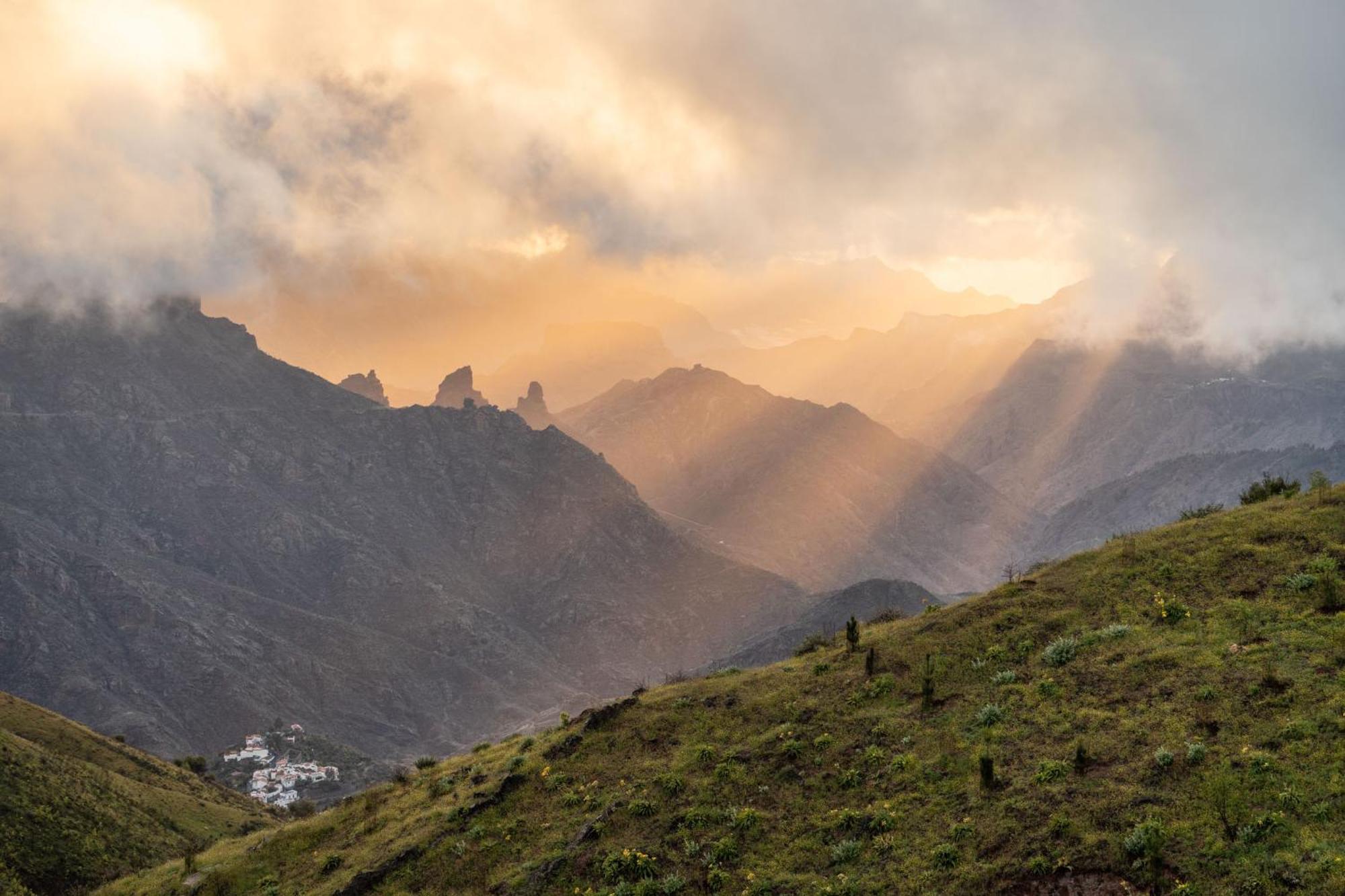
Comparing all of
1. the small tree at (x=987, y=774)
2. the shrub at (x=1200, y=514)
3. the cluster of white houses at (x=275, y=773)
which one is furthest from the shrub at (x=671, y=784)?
the cluster of white houses at (x=275, y=773)

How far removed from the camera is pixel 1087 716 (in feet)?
86.1

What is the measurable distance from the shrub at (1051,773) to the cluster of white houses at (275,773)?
14457 cm

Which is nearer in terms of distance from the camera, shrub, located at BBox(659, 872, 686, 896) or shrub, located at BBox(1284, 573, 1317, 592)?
shrub, located at BBox(659, 872, 686, 896)

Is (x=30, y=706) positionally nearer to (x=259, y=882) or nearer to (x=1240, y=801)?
(x=259, y=882)

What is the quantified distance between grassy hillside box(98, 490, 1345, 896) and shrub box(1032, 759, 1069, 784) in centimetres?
8

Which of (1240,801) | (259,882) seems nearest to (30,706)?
(259,882)

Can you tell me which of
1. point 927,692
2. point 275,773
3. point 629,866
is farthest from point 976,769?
point 275,773

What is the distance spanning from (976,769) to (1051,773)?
2.44 metres

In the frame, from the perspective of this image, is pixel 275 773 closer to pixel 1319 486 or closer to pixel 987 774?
pixel 987 774

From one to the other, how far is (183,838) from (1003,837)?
57.6 metres

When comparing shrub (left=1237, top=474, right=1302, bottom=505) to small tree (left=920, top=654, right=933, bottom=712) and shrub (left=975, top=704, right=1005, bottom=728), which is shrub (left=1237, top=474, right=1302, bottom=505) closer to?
small tree (left=920, top=654, right=933, bottom=712)

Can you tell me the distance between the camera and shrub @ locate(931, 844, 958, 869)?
A: 73.7ft

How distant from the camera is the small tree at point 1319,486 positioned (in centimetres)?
3450

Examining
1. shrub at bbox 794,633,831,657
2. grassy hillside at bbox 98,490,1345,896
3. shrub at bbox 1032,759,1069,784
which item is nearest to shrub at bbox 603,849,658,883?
grassy hillside at bbox 98,490,1345,896
